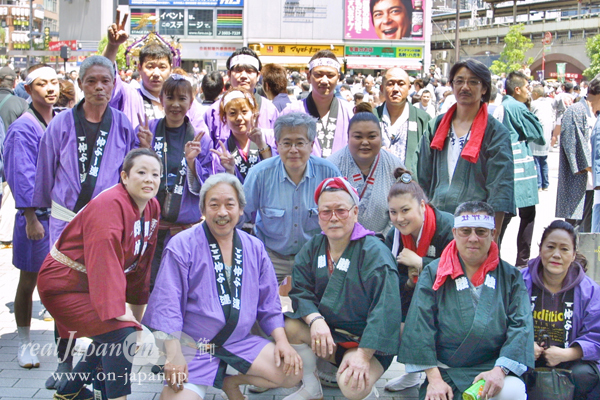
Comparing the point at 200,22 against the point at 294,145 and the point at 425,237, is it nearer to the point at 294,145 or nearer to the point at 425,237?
the point at 294,145

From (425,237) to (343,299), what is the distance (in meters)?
0.61

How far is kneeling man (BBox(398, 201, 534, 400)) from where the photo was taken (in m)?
3.06

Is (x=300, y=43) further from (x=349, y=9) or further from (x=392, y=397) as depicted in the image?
(x=392, y=397)

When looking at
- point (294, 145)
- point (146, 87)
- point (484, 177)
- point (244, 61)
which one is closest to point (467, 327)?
point (484, 177)

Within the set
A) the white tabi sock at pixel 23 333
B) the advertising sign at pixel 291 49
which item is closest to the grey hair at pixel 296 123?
the white tabi sock at pixel 23 333

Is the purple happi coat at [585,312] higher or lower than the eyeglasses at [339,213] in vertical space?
lower

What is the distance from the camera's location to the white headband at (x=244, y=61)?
17.4 feet

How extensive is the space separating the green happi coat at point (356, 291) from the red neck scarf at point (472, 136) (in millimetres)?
772

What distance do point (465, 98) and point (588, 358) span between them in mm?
1613

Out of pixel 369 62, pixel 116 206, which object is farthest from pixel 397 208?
pixel 369 62

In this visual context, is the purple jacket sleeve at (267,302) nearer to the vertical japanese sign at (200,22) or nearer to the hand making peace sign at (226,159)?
the hand making peace sign at (226,159)

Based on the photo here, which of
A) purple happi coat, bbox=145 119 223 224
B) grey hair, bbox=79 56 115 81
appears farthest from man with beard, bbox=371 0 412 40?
grey hair, bbox=79 56 115 81

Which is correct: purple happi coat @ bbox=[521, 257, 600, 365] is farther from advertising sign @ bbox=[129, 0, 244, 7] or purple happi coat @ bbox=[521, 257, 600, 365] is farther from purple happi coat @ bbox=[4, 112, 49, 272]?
advertising sign @ bbox=[129, 0, 244, 7]

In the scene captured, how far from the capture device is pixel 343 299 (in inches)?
134
